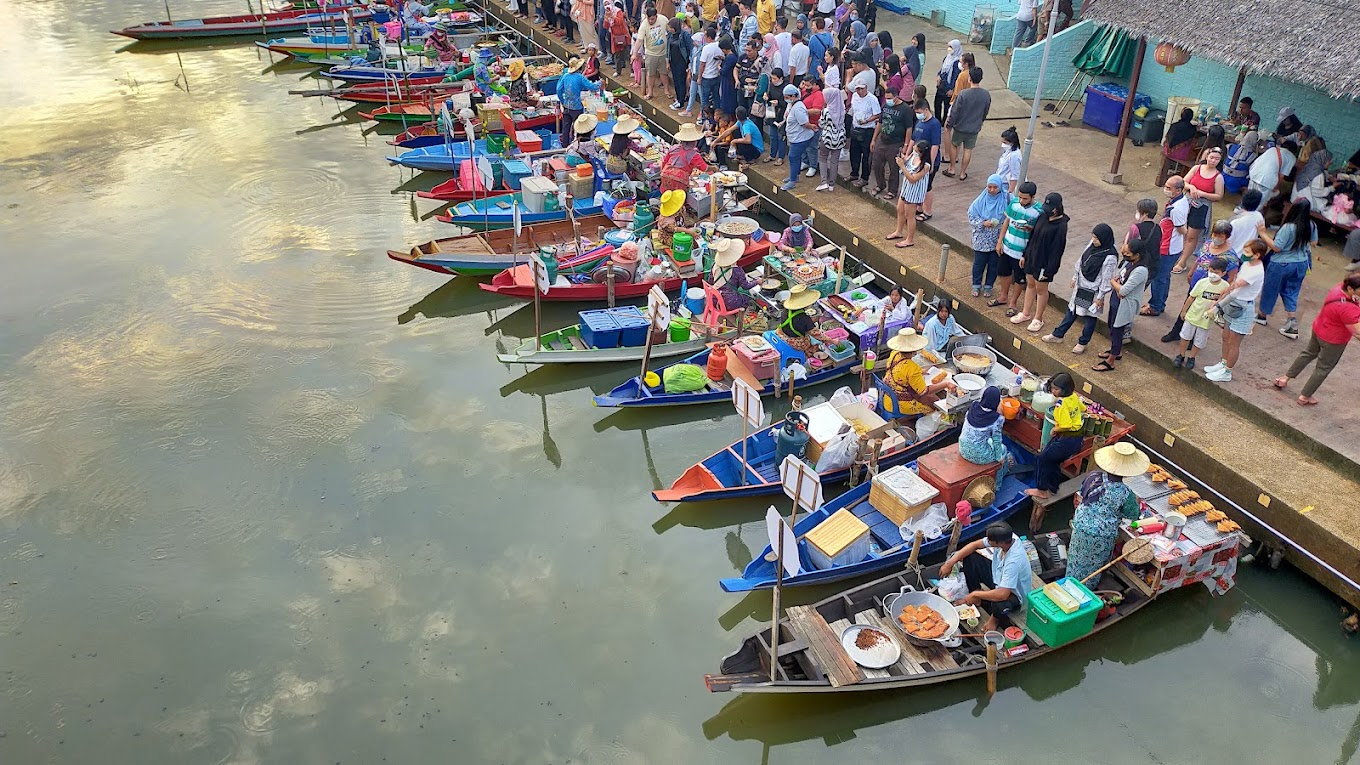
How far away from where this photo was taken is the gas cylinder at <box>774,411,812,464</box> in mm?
10844

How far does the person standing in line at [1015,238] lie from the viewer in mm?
11844

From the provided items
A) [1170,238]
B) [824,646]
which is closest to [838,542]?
[824,646]

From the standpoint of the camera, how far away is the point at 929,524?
33.0 ft

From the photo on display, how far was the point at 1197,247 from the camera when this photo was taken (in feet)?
42.5

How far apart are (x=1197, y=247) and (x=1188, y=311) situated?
7.97ft

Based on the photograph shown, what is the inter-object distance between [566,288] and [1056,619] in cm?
875

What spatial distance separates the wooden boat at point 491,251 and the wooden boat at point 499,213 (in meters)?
0.36

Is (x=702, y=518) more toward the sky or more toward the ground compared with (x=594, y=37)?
more toward the ground

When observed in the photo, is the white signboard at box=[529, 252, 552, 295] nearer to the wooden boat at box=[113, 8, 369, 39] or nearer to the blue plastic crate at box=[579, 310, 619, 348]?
the blue plastic crate at box=[579, 310, 619, 348]

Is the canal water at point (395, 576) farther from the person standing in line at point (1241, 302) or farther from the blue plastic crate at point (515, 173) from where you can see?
the blue plastic crate at point (515, 173)

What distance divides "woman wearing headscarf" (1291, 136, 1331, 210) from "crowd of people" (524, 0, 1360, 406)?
2 centimetres

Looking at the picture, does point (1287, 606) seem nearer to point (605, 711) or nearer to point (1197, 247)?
point (1197, 247)

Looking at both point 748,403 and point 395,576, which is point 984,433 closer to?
point 748,403

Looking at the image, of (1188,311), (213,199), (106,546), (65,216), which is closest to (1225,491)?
(1188,311)
